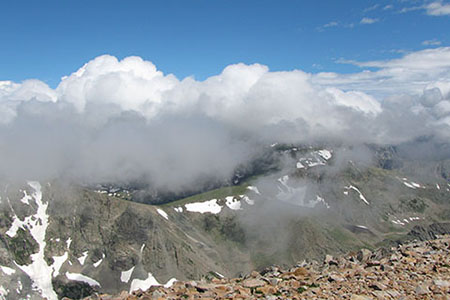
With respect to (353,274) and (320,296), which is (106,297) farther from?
(353,274)

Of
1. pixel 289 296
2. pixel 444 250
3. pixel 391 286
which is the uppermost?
pixel 289 296

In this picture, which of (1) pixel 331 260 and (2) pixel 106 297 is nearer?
(2) pixel 106 297

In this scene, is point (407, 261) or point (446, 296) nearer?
point (446, 296)

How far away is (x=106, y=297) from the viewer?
80.6ft

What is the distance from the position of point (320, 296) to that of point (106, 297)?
1425 cm

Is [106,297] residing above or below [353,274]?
above

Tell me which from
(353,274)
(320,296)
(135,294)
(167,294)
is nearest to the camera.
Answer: (320,296)

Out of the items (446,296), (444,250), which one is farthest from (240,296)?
(444,250)

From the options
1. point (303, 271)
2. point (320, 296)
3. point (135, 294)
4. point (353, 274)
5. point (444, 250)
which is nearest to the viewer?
point (320, 296)

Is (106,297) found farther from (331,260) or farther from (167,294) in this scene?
(331,260)

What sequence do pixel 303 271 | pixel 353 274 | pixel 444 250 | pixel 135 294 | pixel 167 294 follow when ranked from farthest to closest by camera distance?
pixel 444 250 → pixel 303 271 → pixel 353 274 → pixel 135 294 → pixel 167 294

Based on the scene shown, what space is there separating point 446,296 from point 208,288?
47.5 ft

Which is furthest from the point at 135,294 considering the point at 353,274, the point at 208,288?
the point at 353,274

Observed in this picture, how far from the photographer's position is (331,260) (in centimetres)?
3472
